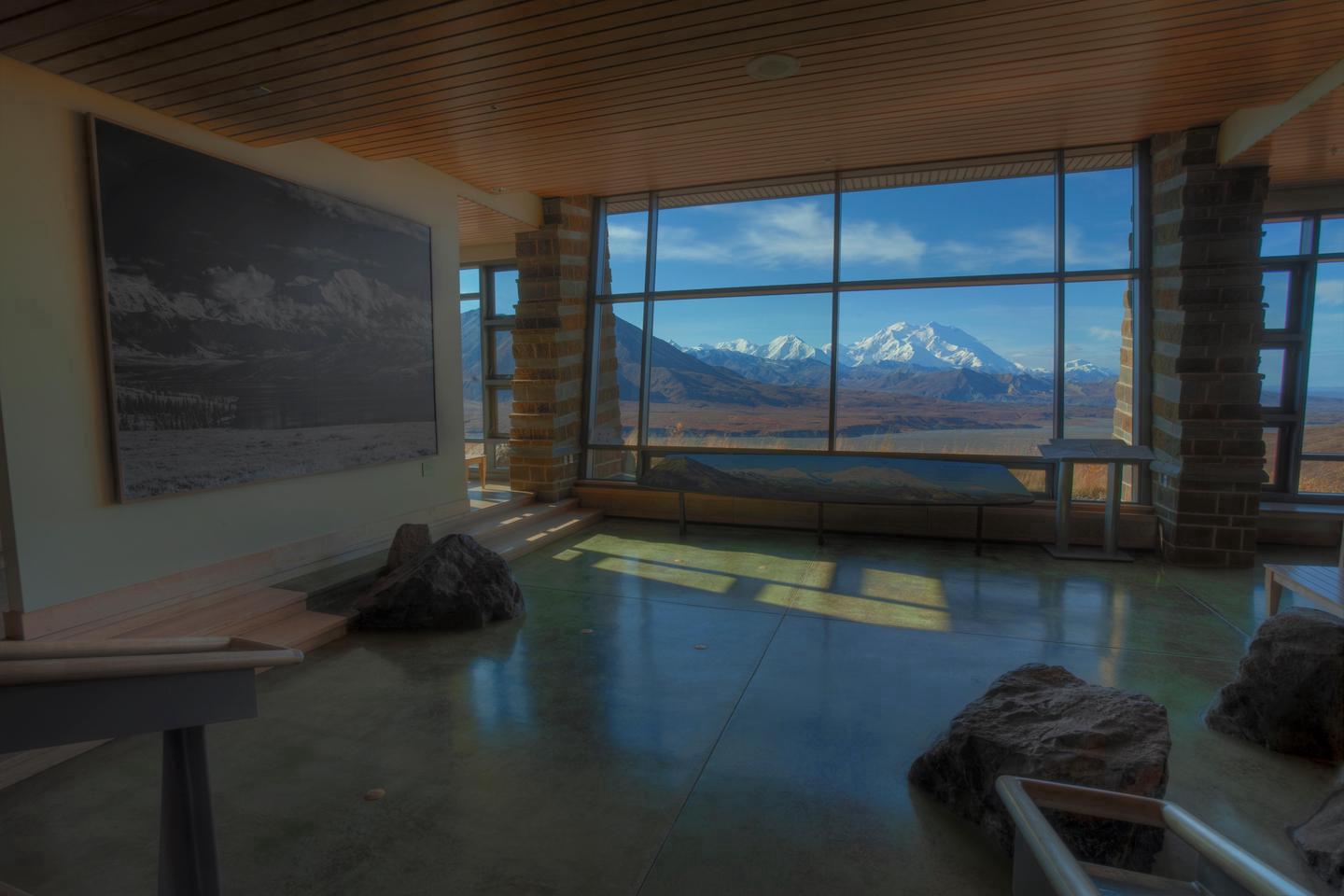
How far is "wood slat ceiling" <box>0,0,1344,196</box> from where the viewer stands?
2.87 metres

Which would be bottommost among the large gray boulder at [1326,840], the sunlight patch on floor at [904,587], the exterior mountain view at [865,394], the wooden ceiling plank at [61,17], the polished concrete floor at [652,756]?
the polished concrete floor at [652,756]

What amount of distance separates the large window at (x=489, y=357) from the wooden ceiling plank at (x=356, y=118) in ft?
13.4

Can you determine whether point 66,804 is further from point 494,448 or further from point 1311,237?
point 1311,237

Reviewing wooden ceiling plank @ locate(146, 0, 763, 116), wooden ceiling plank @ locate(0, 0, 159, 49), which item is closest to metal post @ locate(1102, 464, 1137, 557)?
wooden ceiling plank @ locate(146, 0, 763, 116)

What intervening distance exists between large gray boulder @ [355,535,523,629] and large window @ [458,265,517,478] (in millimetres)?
4249

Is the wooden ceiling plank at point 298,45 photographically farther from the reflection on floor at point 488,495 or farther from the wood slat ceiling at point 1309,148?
the wood slat ceiling at point 1309,148

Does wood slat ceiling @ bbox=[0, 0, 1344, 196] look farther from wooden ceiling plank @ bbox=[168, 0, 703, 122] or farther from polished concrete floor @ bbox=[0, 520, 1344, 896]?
polished concrete floor @ bbox=[0, 520, 1344, 896]

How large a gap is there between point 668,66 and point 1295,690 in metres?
3.99

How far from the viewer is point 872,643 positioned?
3.58 m

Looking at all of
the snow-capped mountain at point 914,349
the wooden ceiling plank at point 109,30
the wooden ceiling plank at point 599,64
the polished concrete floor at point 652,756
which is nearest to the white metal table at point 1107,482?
the polished concrete floor at point 652,756

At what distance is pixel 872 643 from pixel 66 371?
4.23 metres

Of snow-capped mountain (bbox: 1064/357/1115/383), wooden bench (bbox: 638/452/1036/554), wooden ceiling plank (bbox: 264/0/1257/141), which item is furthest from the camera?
snow-capped mountain (bbox: 1064/357/1115/383)

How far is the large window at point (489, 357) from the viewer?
8.23m

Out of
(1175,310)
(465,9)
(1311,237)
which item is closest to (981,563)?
(1175,310)
